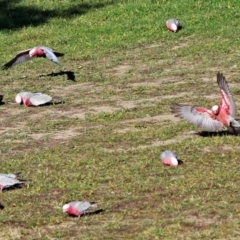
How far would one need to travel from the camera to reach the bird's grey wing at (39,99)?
1070 centimetres

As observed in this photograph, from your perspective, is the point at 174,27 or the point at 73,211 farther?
the point at 174,27

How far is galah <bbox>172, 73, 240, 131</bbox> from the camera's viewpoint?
850cm

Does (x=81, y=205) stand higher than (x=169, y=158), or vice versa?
(x=81, y=205)

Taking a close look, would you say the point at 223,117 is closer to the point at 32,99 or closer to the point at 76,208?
the point at 76,208

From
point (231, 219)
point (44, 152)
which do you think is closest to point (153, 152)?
point (44, 152)

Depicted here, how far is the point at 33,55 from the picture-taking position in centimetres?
1209

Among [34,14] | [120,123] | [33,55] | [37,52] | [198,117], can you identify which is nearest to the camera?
[198,117]

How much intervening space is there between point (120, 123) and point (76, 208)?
3153 millimetres

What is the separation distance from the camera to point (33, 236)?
638cm

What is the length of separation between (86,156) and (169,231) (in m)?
2.38

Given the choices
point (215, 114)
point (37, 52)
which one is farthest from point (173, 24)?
point (215, 114)

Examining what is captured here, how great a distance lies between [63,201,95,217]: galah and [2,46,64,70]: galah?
5.13 m

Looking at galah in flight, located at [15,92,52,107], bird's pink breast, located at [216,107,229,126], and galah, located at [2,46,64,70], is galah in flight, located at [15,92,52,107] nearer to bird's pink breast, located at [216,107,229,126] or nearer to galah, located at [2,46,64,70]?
galah, located at [2,46,64,70]

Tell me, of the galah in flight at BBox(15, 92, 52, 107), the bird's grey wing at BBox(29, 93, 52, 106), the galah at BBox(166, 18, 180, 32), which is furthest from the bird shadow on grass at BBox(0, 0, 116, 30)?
the bird's grey wing at BBox(29, 93, 52, 106)
